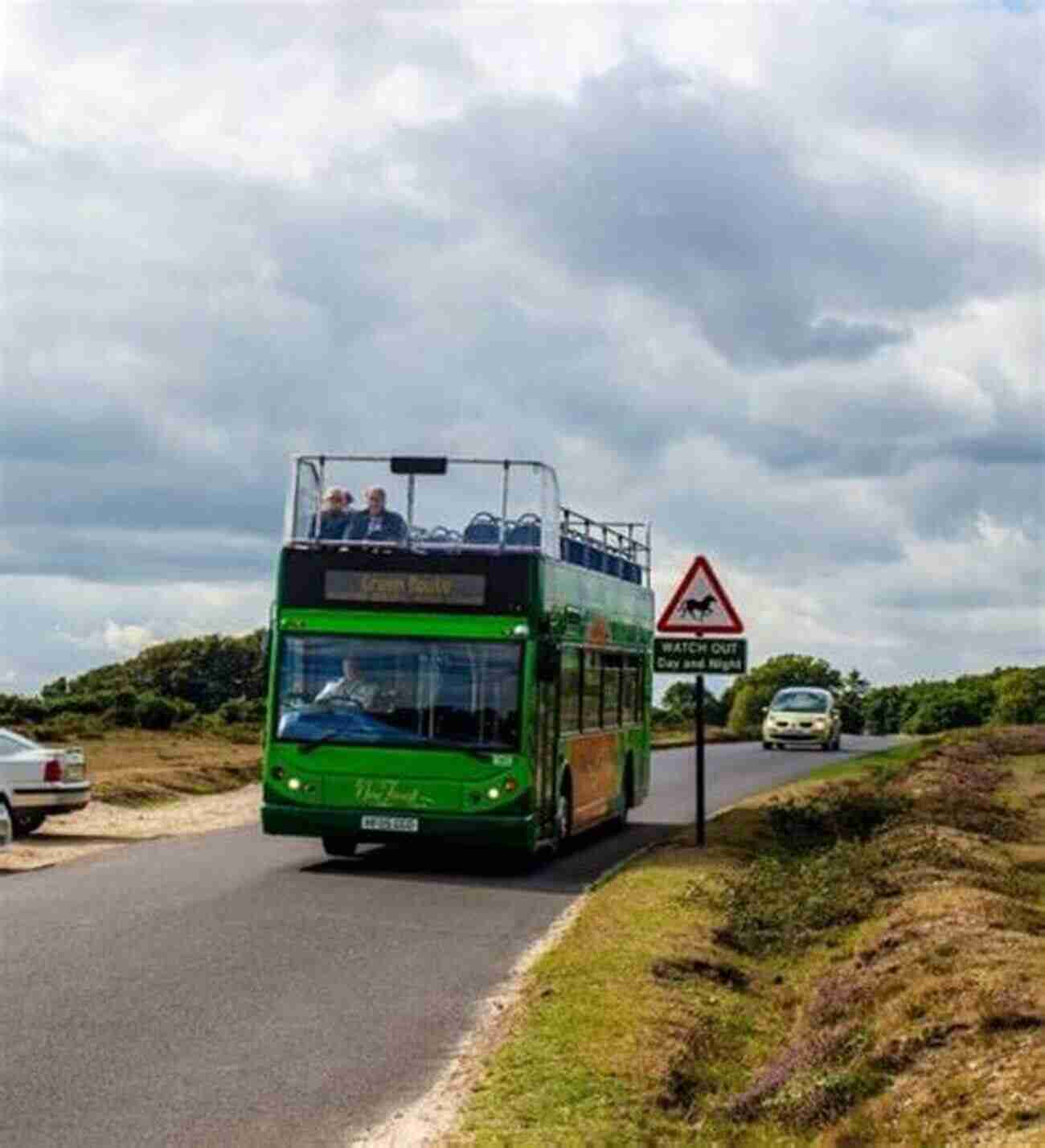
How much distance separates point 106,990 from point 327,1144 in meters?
4.31

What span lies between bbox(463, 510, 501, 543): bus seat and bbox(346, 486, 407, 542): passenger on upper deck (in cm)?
63

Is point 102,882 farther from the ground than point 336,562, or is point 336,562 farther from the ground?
point 336,562

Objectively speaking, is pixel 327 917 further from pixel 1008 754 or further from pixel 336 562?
pixel 1008 754

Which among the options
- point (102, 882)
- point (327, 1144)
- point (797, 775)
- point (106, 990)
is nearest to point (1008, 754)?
point (797, 775)

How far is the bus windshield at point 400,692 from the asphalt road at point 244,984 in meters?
1.34

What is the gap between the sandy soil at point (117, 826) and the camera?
80.5 ft

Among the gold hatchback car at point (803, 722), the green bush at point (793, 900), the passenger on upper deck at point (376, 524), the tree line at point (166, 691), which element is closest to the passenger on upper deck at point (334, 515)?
the passenger on upper deck at point (376, 524)

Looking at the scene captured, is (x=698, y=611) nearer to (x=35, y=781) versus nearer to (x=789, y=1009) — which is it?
(x=35, y=781)

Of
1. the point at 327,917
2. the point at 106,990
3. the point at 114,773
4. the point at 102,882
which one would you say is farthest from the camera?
the point at 114,773

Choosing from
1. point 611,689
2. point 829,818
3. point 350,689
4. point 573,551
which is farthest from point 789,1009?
point 829,818

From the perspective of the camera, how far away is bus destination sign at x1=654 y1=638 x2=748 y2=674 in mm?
22953

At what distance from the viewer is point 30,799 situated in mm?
26406

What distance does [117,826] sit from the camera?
99.6ft

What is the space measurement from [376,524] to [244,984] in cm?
899
